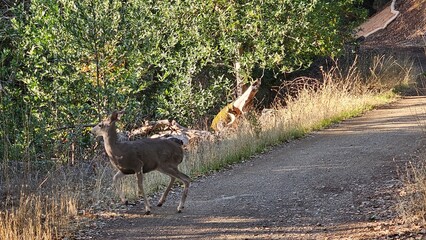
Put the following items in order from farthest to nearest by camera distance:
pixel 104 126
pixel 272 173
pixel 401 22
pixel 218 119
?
pixel 401 22 < pixel 218 119 < pixel 272 173 < pixel 104 126

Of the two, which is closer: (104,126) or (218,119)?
(104,126)

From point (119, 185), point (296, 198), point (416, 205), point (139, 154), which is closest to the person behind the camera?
point (416, 205)

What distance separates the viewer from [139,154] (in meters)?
9.63

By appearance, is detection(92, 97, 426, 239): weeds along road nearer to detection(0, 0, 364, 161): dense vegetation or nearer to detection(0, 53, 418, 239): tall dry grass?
detection(0, 53, 418, 239): tall dry grass

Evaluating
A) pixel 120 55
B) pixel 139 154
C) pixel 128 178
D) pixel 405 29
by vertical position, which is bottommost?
pixel 128 178

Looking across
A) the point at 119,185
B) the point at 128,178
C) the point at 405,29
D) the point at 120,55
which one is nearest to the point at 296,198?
the point at 119,185

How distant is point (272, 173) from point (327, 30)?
1002 centimetres

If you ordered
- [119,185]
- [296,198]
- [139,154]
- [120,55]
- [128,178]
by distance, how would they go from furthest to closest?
[120,55], [128,178], [119,185], [296,198], [139,154]

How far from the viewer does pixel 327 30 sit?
21.6 metres

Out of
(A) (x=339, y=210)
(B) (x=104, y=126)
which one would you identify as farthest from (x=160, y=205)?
(A) (x=339, y=210)

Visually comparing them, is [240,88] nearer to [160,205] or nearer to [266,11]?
[266,11]

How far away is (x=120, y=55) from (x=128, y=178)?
11.8 feet

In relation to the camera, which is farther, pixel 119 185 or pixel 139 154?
pixel 119 185

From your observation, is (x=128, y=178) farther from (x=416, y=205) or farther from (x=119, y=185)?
(x=416, y=205)
